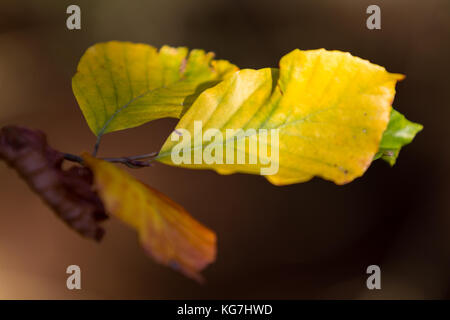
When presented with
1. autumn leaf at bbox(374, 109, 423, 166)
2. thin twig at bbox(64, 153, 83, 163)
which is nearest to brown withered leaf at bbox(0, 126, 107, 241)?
thin twig at bbox(64, 153, 83, 163)

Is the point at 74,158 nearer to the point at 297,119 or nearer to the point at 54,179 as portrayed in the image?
the point at 54,179

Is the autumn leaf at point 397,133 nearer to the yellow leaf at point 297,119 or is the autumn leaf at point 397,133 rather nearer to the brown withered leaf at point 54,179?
the yellow leaf at point 297,119

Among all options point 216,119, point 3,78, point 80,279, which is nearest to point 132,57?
point 216,119

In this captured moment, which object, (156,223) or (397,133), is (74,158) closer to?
(156,223)

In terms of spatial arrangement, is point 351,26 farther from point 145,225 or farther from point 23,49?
point 145,225

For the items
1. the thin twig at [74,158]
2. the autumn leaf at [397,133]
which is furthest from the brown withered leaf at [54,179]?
the autumn leaf at [397,133]

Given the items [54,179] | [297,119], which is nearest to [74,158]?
[54,179]
